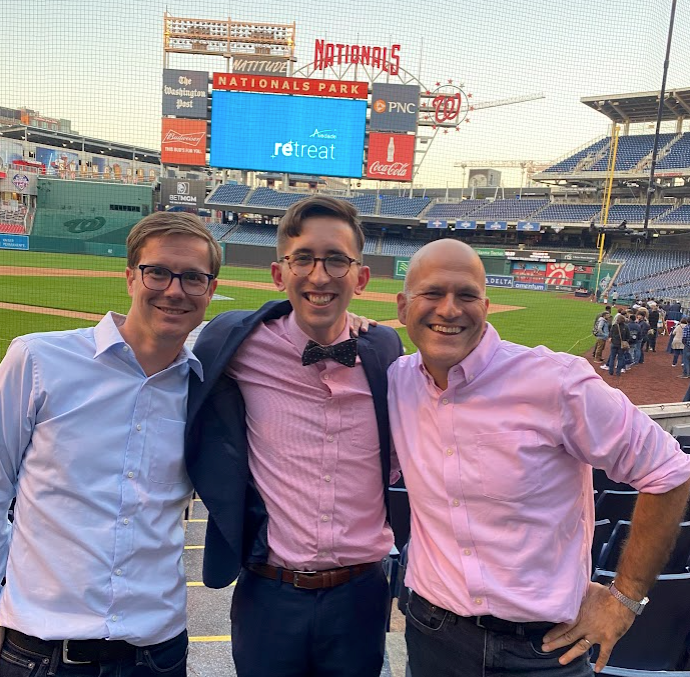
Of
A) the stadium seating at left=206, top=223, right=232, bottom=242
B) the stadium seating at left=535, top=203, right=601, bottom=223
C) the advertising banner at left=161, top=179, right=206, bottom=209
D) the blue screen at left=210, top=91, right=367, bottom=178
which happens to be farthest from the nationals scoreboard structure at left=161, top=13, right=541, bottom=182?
the stadium seating at left=535, top=203, right=601, bottom=223

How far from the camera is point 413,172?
106 feet

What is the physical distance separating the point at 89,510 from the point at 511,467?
1.21 meters

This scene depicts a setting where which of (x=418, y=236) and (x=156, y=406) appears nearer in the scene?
(x=156, y=406)

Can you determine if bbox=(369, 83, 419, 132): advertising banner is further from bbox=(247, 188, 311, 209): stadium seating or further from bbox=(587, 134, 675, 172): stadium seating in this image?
bbox=(587, 134, 675, 172): stadium seating

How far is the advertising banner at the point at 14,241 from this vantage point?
2902 centimetres

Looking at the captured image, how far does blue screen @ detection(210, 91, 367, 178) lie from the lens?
2848 centimetres

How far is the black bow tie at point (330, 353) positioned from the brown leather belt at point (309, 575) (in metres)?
0.68

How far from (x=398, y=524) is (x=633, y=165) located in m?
42.7

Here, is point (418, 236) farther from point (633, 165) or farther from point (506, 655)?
point (506, 655)

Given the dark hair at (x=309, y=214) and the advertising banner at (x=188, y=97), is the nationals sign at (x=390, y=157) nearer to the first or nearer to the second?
the advertising banner at (x=188, y=97)

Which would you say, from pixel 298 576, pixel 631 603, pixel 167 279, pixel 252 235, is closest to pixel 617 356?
pixel 631 603

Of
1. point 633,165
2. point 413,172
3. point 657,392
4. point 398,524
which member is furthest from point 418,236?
point 398,524

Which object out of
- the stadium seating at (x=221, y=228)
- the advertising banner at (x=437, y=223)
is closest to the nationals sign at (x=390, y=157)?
the advertising banner at (x=437, y=223)

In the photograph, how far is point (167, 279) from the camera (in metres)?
1.72
